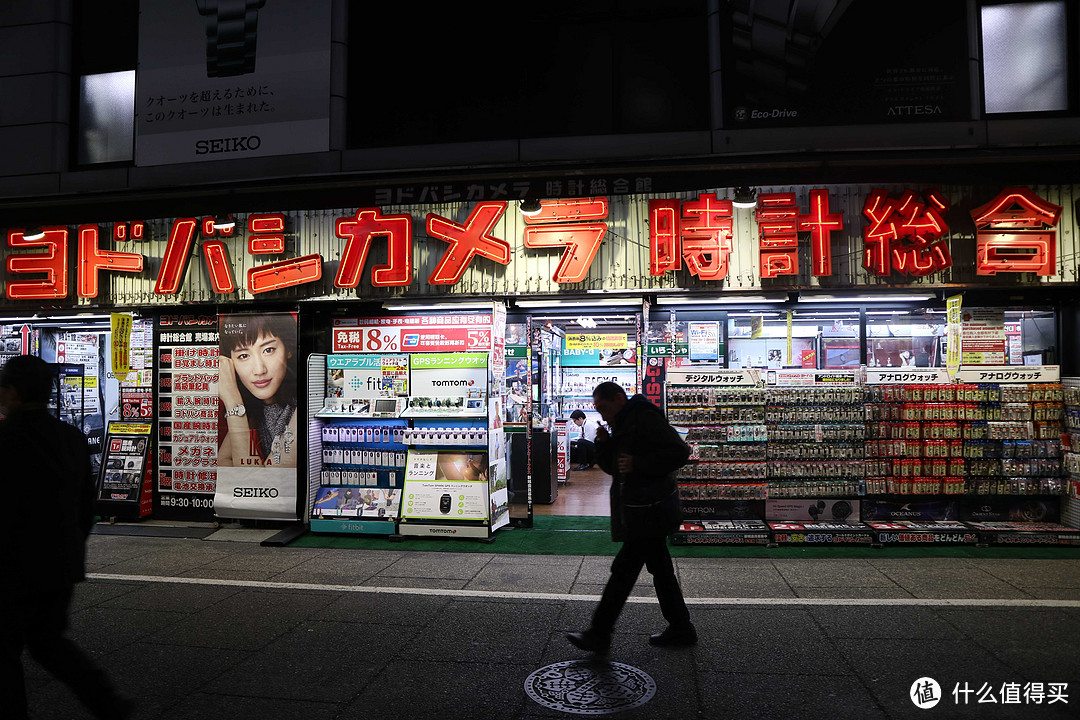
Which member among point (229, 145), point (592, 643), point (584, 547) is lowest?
point (584, 547)

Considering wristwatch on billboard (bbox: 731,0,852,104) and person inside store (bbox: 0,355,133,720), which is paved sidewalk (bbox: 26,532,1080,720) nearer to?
person inside store (bbox: 0,355,133,720)

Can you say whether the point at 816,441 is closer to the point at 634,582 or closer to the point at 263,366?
the point at 634,582

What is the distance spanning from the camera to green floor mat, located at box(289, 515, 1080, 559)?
24.5 ft

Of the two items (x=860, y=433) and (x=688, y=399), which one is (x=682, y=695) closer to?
(x=688, y=399)

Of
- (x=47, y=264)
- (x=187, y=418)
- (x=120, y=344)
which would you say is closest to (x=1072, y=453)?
(x=187, y=418)

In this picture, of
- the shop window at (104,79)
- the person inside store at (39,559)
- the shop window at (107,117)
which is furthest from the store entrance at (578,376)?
the person inside store at (39,559)

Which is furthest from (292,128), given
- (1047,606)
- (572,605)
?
(1047,606)

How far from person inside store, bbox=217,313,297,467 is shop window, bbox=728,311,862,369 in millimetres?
7241

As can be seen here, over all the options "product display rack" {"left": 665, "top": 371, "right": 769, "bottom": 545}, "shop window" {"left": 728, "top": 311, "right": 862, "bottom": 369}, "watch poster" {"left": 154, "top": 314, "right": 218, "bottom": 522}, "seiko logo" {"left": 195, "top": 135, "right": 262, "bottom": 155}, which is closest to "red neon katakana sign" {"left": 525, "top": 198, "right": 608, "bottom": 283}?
"product display rack" {"left": 665, "top": 371, "right": 769, "bottom": 545}

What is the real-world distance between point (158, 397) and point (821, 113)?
445 inches

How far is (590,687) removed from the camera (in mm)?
Answer: 4137

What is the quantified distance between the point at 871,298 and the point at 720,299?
2318 mm

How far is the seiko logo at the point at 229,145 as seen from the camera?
958 cm

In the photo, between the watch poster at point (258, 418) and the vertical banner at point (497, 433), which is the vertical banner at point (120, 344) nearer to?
the watch poster at point (258, 418)
